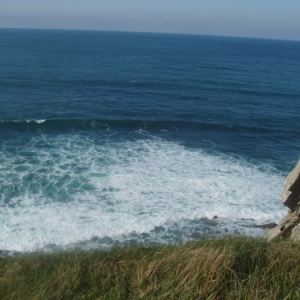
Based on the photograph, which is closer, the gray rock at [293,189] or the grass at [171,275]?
the grass at [171,275]

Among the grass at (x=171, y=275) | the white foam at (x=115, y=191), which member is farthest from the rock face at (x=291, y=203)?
the white foam at (x=115, y=191)

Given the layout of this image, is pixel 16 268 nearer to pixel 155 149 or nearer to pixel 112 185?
pixel 112 185

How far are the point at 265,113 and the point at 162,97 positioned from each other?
1536 cm

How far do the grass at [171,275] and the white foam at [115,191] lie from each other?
1131 cm

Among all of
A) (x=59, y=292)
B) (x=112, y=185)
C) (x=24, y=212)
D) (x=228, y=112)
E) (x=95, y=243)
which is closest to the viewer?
(x=59, y=292)

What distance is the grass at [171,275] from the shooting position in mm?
7695

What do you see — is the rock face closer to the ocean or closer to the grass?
the ocean

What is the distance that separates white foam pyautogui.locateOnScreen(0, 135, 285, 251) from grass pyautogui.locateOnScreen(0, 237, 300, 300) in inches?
445

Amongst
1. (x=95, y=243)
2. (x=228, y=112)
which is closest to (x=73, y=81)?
(x=228, y=112)

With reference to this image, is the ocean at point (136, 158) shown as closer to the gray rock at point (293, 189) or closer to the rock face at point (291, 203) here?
the rock face at point (291, 203)

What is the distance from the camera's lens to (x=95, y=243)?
65.8 feet

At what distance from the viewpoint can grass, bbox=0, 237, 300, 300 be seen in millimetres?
7695

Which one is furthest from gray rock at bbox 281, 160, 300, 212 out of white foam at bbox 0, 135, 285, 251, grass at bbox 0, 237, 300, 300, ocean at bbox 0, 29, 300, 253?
white foam at bbox 0, 135, 285, 251

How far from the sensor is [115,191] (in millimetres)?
25672
